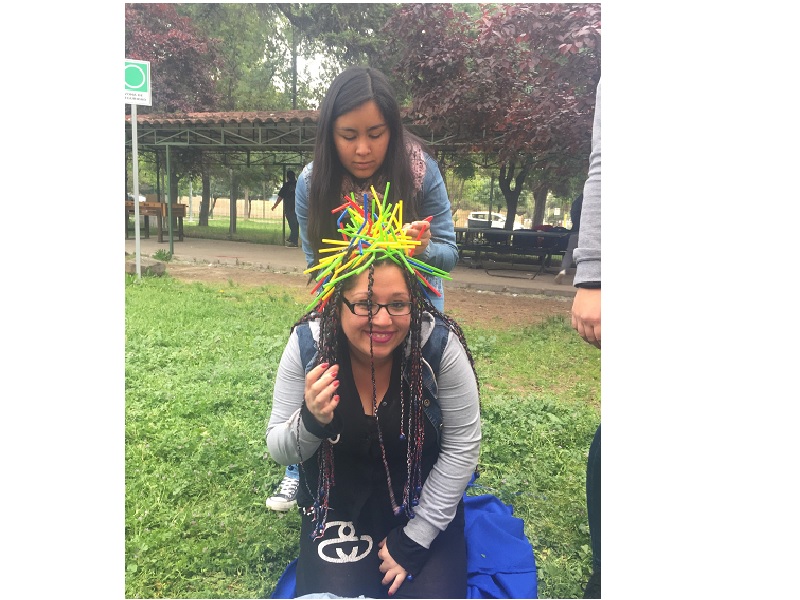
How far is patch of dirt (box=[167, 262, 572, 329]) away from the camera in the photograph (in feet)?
6.60

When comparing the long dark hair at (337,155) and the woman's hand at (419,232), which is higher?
the long dark hair at (337,155)

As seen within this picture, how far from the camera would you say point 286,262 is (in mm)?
2535

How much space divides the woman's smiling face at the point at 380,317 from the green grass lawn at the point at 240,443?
2.60 ft

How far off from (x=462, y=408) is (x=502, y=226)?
3.64 ft

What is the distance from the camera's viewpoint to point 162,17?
157cm

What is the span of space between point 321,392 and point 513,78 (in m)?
1.23

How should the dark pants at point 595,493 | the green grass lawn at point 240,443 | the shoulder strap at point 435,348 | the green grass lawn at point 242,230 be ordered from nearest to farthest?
the shoulder strap at point 435,348 → the dark pants at point 595,493 → the green grass lawn at point 240,443 → the green grass lawn at point 242,230

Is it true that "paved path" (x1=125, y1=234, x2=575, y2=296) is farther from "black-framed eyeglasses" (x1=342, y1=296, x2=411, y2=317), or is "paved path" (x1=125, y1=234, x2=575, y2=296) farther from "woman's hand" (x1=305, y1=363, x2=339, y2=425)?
"woman's hand" (x1=305, y1=363, x2=339, y2=425)

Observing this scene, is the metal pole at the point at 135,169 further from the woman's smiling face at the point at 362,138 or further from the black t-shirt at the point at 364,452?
the black t-shirt at the point at 364,452

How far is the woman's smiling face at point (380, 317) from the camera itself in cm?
121

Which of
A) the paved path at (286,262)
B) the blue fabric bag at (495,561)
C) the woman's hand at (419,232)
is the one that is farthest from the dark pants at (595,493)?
the woman's hand at (419,232)

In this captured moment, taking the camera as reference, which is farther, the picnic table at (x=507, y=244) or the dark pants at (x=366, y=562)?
the picnic table at (x=507, y=244)

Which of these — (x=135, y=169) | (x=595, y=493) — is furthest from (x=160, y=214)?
(x=595, y=493)

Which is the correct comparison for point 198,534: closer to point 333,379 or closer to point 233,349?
point 333,379
